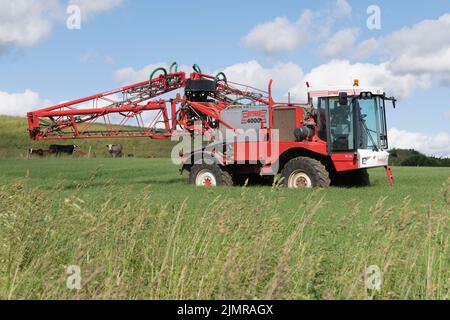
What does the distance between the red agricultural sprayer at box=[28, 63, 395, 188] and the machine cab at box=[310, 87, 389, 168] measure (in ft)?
0.08

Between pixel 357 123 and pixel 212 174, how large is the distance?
4438 millimetres

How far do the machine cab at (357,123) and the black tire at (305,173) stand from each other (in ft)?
1.84

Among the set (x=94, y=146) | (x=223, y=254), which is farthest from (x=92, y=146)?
(x=223, y=254)

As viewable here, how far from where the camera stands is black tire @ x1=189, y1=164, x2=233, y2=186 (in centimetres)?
1638

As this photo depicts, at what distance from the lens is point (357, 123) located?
14.4 metres

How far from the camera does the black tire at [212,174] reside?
16.4 meters

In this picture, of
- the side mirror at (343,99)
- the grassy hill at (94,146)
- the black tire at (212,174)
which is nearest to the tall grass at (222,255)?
the side mirror at (343,99)

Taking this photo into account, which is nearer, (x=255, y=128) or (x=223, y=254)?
(x=223, y=254)

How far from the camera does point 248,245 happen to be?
5.58 m

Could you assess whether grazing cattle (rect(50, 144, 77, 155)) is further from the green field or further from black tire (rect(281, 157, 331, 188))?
the green field

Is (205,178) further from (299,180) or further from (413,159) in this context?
(413,159)

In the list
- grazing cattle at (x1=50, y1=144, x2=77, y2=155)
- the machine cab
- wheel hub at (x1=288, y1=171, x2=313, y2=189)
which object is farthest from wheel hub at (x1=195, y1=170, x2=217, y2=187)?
grazing cattle at (x1=50, y1=144, x2=77, y2=155)
